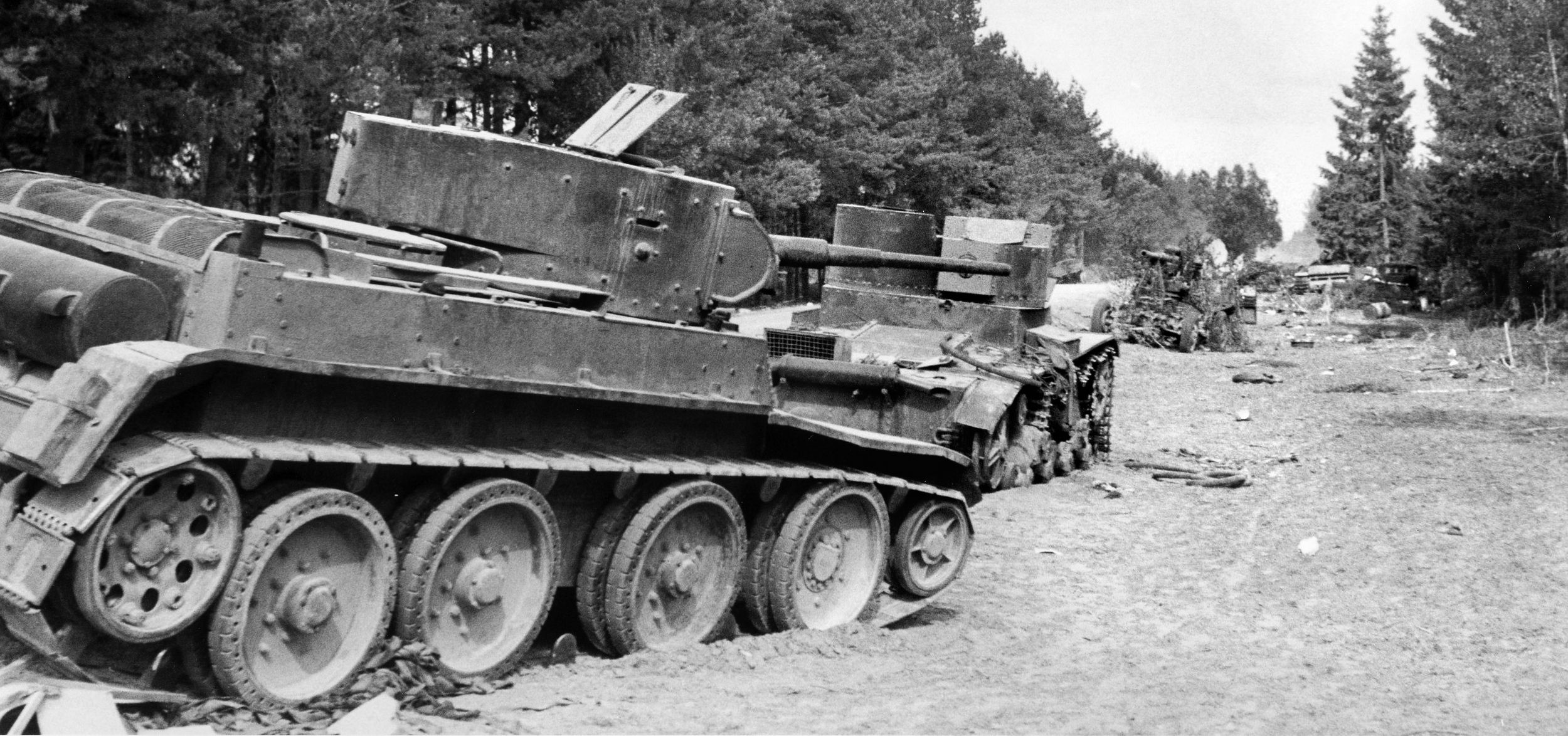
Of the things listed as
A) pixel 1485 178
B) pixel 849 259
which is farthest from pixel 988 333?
pixel 1485 178

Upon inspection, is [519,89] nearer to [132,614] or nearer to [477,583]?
[477,583]

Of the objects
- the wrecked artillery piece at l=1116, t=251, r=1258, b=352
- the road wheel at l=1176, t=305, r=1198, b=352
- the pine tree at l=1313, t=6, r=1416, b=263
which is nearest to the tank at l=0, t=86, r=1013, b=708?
the road wheel at l=1176, t=305, r=1198, b=352

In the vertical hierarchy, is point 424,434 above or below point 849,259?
below

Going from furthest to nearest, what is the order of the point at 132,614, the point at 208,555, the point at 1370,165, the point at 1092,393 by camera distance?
the point at 1370,165
the point at 1092,393
the point at 208,555
the point at 132,614

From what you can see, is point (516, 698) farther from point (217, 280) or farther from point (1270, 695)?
point (1270, 695)

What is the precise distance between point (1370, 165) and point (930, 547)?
241ft

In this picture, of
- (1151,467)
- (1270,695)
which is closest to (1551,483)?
(1151,467)

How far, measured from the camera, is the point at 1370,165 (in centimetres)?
7600

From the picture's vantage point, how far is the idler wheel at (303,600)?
6.03 m

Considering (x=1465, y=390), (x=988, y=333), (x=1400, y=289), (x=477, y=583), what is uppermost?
(x=1400, y=289)

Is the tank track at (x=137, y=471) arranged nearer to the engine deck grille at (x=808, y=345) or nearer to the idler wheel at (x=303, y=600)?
the idler wheel at (x=303, y=600)

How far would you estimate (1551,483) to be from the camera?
1511 centimetres

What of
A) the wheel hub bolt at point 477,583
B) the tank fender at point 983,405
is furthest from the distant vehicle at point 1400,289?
the wheel hub bolt at point 477,583

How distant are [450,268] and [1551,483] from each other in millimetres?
12226
